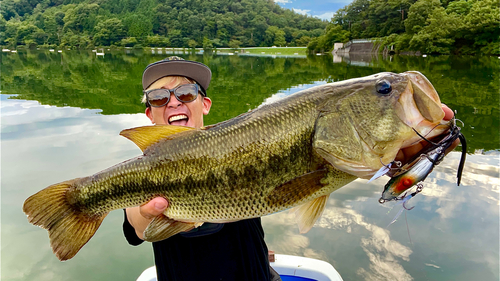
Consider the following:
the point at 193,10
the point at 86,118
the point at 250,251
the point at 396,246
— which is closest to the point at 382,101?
the point at 250,251

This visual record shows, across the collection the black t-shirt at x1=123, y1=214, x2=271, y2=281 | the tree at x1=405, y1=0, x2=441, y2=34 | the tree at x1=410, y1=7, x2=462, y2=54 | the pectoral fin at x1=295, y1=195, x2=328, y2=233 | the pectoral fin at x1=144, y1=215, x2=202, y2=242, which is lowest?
the black t-shirt at x1=123, y1=214, x2=271, y2=281

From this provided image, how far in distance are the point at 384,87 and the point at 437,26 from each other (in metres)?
63.8

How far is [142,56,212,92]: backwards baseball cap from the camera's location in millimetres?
2953

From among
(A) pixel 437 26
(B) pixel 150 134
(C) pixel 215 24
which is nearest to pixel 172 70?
(B) pixel 150 134

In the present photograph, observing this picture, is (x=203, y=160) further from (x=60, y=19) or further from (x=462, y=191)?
(x=60, y=19)

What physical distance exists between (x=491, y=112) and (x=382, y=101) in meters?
15.3

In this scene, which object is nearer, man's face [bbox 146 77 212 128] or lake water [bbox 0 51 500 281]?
man's face [bbox 146 77 212 128]

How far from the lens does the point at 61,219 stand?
218 cm

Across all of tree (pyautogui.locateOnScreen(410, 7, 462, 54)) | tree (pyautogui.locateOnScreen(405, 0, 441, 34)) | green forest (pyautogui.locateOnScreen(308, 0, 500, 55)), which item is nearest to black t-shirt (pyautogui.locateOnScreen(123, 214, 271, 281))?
green forest (pyautogui.locateOnScreen(308, 0, 500, 55))

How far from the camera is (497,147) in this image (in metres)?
9.64

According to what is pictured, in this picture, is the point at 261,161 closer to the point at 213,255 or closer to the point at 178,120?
the point at 213,255

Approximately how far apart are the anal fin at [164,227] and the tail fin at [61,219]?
480 millimetres

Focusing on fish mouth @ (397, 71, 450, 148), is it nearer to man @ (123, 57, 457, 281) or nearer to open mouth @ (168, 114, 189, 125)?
man @ (123, 57, 457, 281)

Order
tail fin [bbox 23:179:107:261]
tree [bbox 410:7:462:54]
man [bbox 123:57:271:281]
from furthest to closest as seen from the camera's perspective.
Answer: tree [bbox 410:7:462:54] < man [bbox 123:57:271:281] < tail fin [bbox 23:179:107:261]
